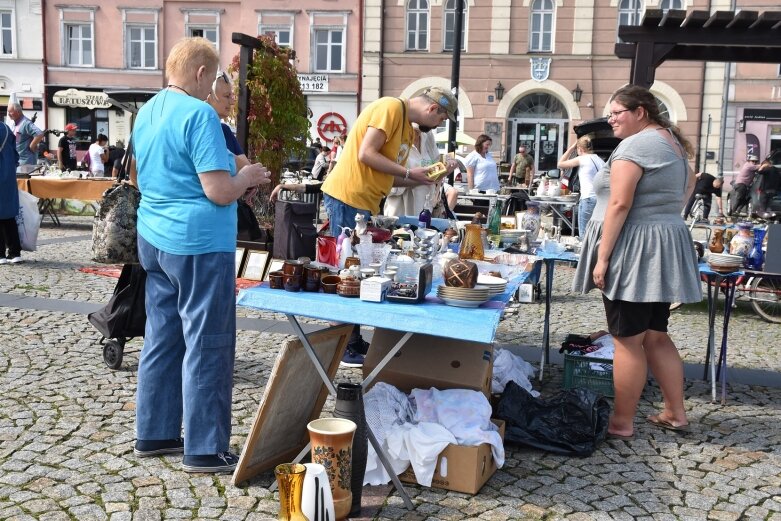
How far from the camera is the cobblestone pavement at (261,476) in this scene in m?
3.08

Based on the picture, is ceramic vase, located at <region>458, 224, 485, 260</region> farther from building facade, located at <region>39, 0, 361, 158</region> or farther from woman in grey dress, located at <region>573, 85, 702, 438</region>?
building facade, located at <region>39, 0, 361, 158</region>

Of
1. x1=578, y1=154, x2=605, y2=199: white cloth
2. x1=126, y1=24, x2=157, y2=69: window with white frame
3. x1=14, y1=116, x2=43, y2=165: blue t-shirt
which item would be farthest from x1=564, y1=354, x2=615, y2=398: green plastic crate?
x1=126, y1=24, x2=157, y2=69: window with white frame

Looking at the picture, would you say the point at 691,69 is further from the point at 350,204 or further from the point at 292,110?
the point at 350,204

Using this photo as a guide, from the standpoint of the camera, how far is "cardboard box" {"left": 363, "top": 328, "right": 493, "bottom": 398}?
3584 millimetres

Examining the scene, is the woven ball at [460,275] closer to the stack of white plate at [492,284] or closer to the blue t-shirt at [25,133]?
the stack of white plate at [492,284]

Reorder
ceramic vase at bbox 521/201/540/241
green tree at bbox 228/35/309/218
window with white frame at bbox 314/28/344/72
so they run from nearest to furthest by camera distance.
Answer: ceramic vase at bbox 521/201/540/241 < green tree at bbox 228/35/309/218 < window with white frame at bbox 314/28/344/72

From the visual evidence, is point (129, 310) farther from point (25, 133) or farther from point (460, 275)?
point (25, 133)

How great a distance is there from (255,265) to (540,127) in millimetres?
18474

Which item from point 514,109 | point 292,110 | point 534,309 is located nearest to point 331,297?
point 534,309

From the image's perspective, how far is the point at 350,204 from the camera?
458cm

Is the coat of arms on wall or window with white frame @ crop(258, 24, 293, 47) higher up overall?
window with white frame @ crop(258, 24, 293, 47)

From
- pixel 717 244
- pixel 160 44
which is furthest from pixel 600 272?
pixel 160 44

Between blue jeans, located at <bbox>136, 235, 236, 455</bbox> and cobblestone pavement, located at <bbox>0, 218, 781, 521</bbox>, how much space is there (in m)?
0.24

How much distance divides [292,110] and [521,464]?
279 inches
